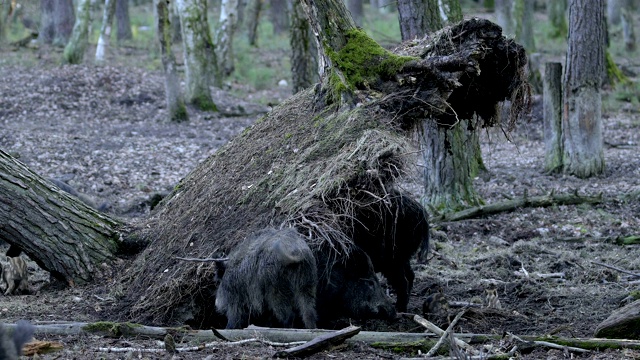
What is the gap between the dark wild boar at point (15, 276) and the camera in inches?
334

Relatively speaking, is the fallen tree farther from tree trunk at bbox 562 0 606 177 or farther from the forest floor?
tree trunk at bbox 562 0 606 177

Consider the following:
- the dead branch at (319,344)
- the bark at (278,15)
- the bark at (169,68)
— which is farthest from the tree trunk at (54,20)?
the dead branch at (319,344)

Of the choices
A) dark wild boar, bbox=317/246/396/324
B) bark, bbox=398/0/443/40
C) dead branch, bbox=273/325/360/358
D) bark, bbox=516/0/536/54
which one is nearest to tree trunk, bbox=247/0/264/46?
bark, bbox=516/0/536/54

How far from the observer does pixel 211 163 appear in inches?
366

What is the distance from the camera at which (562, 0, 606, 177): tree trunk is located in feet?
45.9

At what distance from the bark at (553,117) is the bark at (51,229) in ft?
28.8

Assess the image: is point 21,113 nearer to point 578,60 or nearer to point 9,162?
point 9,162

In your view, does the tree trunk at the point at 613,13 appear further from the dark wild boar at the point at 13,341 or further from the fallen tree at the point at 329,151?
the dark wild boar at the point at 13,341

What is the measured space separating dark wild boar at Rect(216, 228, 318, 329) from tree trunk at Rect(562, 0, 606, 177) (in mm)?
8769

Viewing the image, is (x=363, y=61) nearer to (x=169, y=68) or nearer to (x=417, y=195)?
(x=417, y=195)

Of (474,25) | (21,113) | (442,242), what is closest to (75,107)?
(21,113)

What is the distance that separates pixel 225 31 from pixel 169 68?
6.65m

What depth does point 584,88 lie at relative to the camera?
1400 centimetres

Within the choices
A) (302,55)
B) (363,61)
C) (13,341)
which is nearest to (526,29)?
(302,55)
